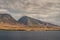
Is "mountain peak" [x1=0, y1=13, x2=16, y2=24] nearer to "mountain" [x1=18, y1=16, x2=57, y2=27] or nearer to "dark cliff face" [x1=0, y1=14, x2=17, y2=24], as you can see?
"dark cliff face" [x1=0, y1=14, x2=17, y2=24]

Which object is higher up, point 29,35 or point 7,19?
point 7,19

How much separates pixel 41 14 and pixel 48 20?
209 mm

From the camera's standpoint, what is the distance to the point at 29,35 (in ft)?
13.3

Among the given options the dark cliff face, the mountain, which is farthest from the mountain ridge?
the dark cliff face

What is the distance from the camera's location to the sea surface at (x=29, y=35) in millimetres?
4031

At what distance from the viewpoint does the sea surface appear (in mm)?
4031

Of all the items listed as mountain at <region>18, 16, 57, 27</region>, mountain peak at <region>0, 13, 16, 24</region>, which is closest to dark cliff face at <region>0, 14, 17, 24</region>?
mountain peak at <region>0, 13, 16, 24</region>

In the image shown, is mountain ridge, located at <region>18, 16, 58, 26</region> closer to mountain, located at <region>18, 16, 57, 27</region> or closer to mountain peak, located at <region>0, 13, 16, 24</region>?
mountain, located at <region>18, 16, 57, 27</region>

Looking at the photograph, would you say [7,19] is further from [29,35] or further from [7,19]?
[29,35]

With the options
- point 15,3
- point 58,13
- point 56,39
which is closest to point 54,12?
point 58,13

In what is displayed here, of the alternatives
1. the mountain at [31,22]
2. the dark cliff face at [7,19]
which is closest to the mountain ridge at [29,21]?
the mountain at [31,22]

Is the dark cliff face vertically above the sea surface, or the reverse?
the dark cliff face

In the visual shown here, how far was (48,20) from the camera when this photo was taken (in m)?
4.09

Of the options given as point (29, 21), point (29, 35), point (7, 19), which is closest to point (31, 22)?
point (29, 21)
